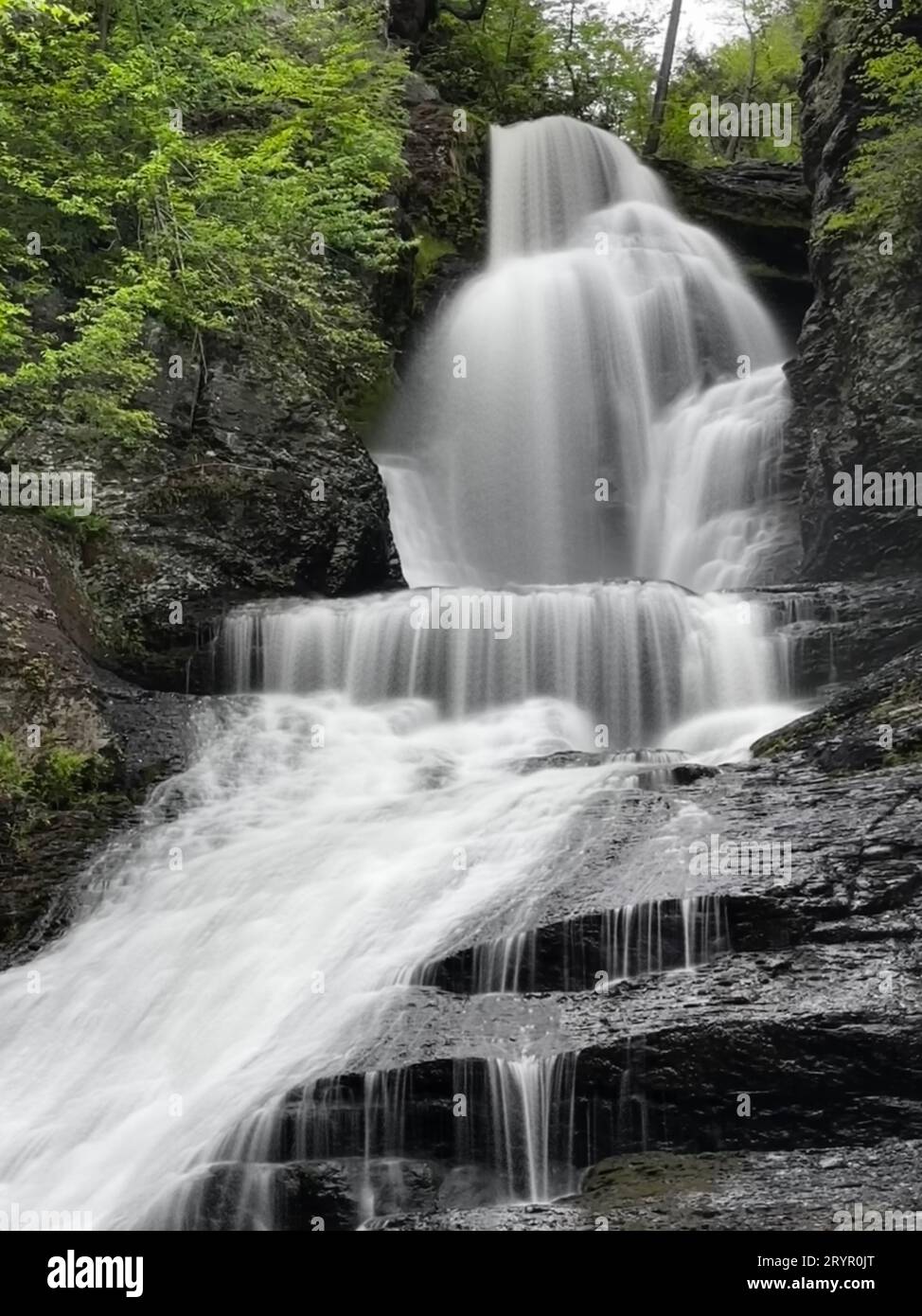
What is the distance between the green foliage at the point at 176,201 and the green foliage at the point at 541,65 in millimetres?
7513

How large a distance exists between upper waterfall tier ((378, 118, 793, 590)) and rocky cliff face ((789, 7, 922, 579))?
872mm

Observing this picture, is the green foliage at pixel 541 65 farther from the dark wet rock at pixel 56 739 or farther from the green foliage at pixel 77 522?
the dark wet rock at pixel 56 739

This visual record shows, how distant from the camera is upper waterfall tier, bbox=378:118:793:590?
641 inches

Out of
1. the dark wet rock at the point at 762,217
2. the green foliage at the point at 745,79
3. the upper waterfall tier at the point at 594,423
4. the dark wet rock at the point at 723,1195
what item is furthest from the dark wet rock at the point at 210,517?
the green foliage at the point at 745,79

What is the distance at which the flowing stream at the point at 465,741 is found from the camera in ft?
22.6

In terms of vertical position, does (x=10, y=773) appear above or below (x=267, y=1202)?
above

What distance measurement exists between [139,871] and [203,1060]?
235cm

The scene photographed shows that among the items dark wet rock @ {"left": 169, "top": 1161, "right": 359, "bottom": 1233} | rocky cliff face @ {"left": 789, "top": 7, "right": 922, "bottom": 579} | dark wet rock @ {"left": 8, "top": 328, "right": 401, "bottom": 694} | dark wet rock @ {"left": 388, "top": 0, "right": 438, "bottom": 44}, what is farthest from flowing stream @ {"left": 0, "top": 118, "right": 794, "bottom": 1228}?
dark wet rock @ {"left": 388, "top": 0, "right": 438, "bottom": 44}

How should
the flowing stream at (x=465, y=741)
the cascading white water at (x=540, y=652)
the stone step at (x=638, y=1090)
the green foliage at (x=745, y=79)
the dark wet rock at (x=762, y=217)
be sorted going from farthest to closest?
1. the green foliage at (x=745, y=79)
2. the dark wet rock at (x=762, y=217)
3. the cascading white water at (x=540, y=652)
4. the flowing stream at (x=465, y=741)
5. the stone step at (x=638, y=1090)

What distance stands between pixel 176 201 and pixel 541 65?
14.6m

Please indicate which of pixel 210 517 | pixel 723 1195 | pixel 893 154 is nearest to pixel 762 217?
pixel 893 154

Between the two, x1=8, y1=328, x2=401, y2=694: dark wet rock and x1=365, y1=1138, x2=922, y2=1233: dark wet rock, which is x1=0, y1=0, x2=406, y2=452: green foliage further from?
x1=365, y1=1138, x2=922, y2=1233: dark wet rock

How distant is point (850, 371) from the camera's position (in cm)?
1483

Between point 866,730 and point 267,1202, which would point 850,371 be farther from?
point 267,1202
